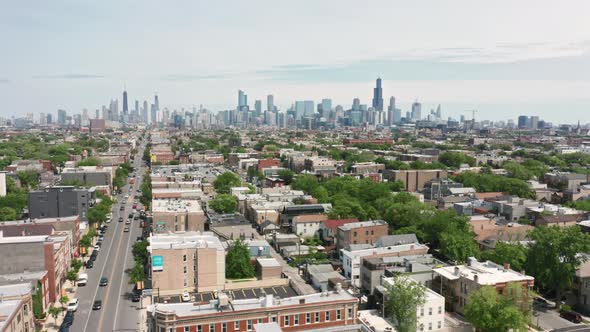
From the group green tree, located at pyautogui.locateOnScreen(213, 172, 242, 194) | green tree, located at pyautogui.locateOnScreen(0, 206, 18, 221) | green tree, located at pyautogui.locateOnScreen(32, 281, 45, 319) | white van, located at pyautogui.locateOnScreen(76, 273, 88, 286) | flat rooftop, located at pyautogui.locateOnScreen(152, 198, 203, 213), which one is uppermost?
flat rooftop, located at pyautogui.locateOnScreen(152, 198, 203, 213)

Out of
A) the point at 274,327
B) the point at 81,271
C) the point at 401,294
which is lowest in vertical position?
the point at 81,271

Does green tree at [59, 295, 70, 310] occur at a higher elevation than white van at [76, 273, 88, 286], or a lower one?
higher

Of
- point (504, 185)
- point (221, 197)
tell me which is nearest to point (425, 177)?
point (504, 185)

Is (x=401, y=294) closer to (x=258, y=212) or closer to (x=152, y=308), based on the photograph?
(x=152, y=308)

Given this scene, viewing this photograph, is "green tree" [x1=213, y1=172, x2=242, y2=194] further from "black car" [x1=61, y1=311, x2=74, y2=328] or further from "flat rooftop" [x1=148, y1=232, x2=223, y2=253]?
"black car" [x1=61, y1=311, x2=74, y2=328]

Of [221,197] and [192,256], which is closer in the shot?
[192,256]

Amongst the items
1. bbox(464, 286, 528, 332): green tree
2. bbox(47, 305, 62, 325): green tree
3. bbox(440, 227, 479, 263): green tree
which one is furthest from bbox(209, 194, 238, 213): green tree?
bbox(464, 286, 528, 332): green tree

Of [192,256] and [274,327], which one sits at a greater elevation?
[274,327]

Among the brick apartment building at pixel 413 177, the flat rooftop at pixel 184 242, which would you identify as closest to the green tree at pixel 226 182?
the brick apartment building at pixel 413 177
